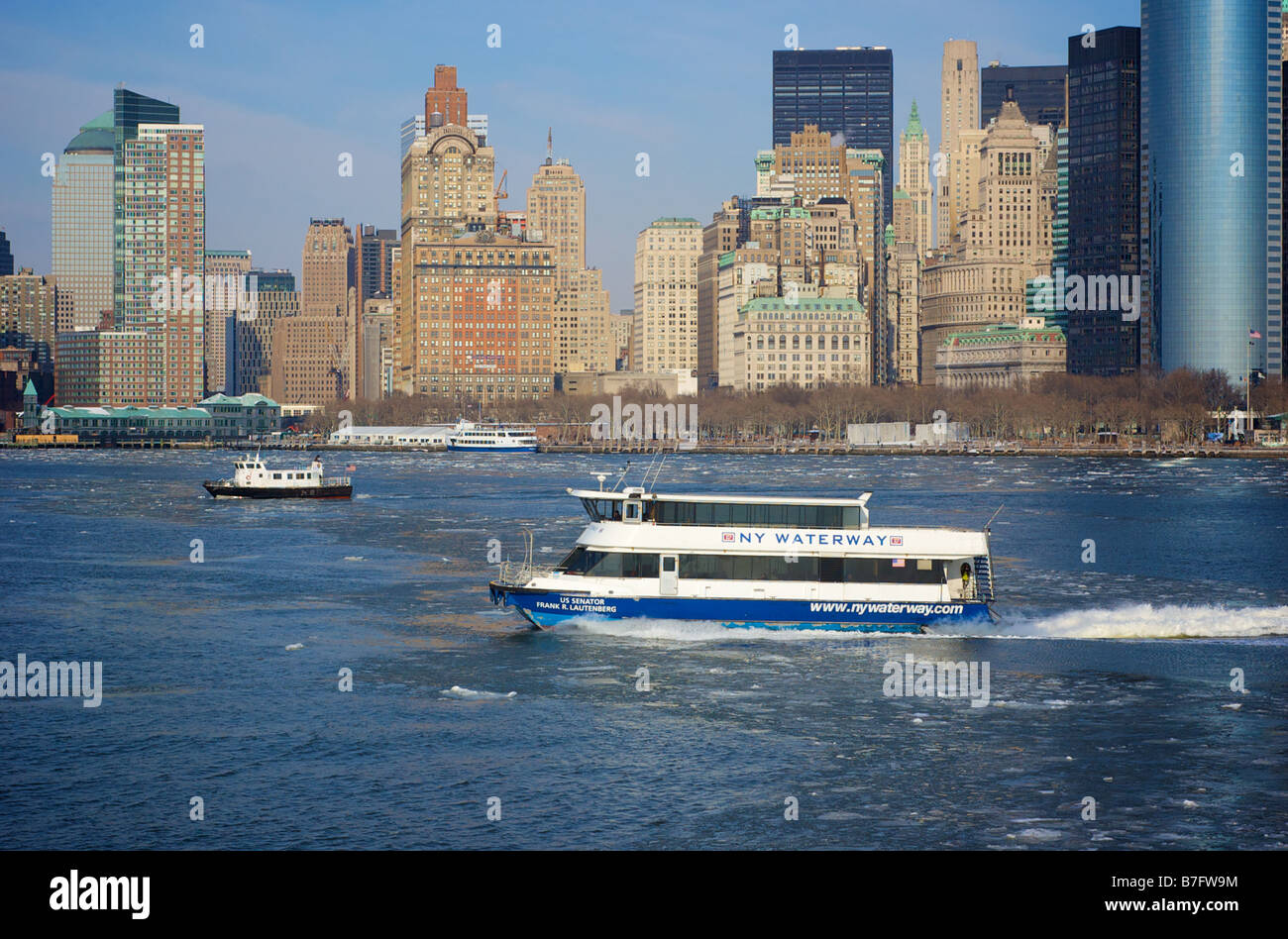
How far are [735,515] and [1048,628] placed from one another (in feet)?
39.1

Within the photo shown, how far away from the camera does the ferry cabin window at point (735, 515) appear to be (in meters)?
51.0

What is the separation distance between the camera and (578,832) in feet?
94.6

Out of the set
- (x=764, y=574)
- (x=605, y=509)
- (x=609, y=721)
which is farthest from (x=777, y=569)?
(x=609, y=721)

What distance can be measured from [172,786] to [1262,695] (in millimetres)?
29035

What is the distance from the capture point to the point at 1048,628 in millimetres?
51938

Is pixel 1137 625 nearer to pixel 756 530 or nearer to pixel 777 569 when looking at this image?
pixel 777 569

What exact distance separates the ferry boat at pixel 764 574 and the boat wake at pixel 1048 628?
0.33 metres

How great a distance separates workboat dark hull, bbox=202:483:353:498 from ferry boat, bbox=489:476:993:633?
269 ft

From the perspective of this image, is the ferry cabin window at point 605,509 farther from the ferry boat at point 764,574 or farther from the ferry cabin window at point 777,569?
the ferry cabin window at point 777,569

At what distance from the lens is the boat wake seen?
49.9 m

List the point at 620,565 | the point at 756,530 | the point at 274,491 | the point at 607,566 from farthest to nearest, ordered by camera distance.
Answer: the point at 274,491 → the point at 607,566 → the point at 620,565 → the point at 756,530

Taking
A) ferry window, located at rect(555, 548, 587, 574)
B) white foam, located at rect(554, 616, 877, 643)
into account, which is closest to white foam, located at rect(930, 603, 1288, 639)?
white foam, located at rect(554, 616, 877, 643)
